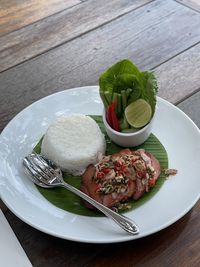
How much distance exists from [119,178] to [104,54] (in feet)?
1.99

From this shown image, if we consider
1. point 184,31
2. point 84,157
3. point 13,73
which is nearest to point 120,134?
point 84,157

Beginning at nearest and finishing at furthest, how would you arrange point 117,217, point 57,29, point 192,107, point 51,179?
point 117,217
point 51,179
point 192,107
point 57,29

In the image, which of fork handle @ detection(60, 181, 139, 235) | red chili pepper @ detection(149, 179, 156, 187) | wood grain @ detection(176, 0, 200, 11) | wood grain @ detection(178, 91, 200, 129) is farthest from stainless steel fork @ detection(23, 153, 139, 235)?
wood grain @ detection(176, 0, 200, 11)

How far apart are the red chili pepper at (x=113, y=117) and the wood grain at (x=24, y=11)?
661 mm

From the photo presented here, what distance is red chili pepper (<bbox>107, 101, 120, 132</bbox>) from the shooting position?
38.8 inches

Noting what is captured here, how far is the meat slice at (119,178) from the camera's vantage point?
831mm

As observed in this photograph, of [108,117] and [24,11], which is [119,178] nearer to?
[108,117]

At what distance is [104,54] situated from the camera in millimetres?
1332

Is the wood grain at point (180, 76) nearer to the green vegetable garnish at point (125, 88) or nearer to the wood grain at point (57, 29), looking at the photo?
the green vegetable garnish at point (125, 88)

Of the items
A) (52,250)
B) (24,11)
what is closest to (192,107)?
(52,250)

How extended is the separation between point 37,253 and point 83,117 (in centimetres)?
36

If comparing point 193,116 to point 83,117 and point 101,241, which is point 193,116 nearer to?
point 83,117

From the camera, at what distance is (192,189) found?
84 centimetres

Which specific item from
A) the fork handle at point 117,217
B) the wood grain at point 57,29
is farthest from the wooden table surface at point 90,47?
the fork handle at point 117,217
